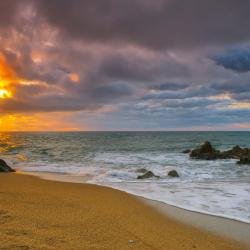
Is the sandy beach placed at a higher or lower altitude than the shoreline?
higher

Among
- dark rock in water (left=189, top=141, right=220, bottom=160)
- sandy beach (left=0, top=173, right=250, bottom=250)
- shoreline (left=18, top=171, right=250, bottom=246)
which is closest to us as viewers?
sandy beach (left=0, top=173, right=250, bottom=250)

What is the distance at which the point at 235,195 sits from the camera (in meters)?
8.62

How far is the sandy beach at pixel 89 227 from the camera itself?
4.13m

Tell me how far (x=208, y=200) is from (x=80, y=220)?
4317 mm

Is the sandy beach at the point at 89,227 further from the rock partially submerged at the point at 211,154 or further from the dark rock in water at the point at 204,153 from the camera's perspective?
the rock partially submerged at the point at 211,154

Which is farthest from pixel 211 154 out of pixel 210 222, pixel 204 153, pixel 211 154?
pixel 210 222

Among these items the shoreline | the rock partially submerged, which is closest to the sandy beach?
the shoreline

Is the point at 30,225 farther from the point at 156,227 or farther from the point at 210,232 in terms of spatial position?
the point at 210,232

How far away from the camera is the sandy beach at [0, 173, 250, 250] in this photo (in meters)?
4.13

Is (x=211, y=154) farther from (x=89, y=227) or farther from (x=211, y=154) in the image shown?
(x=89, y=227)

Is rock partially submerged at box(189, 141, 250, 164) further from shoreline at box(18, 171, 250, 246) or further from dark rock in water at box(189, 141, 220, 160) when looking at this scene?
shoreline at box(18, 171, 250, 246)

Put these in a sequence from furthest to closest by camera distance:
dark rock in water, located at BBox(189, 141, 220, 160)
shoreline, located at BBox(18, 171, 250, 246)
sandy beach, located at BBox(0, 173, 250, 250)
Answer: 1. dark rock in water, located at BBox(189, 141, 220, 160)
2. shoreline, located at BBox(18, 171, 250, 246)
3. sandy beach, located at BBox(0, 173, 250, 250)

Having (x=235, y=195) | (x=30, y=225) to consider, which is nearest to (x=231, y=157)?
(x=235, y=195)

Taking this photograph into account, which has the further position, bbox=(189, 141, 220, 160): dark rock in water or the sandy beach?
bbox=(189, 141, 220, 160): dark rock in water
